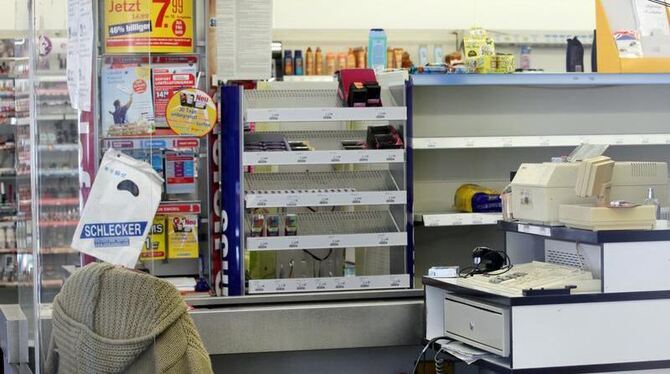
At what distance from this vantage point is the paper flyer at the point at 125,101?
4008 mm

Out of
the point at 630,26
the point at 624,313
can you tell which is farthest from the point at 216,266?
the point at 630,26

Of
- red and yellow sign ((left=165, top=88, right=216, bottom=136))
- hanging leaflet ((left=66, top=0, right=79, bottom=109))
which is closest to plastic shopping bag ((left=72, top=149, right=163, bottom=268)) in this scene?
hanging leaflet ((left=66, top=0, right=79, bottom=109))

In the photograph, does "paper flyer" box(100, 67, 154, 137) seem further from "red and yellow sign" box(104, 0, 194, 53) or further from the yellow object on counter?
the yellow object on counter

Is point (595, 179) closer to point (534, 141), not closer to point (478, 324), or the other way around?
point (478, 324)

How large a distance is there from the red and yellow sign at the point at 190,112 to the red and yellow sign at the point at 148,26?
9.3 inches

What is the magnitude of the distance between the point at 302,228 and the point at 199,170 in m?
0.59

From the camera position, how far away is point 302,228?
5.25 m

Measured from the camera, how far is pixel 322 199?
5.07 metres

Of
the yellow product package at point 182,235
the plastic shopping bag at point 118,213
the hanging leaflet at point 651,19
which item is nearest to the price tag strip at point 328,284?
the yellow product package at point 182,235

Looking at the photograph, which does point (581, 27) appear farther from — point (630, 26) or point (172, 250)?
point (172, 250)

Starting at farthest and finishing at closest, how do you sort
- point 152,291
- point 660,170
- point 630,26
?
point 630,26
point 660,170
point 152,291

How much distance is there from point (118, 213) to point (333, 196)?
6.25 ft

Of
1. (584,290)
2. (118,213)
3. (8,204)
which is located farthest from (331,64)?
(118,213)

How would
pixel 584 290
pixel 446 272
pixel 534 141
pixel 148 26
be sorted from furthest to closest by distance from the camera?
pixel 534 141, pixel 446 272, pixel 584 290, pixel 148 26
